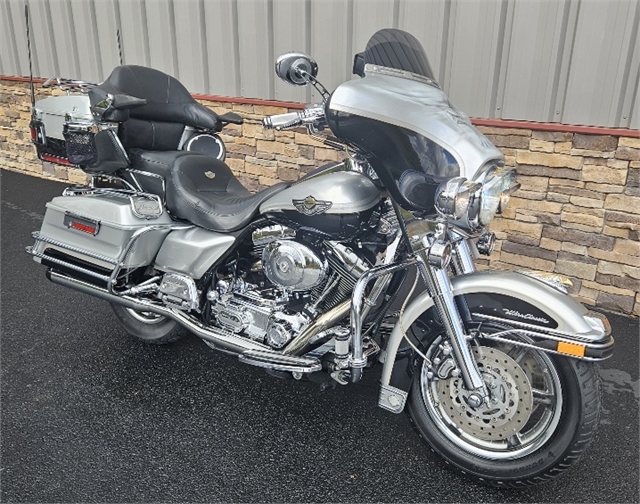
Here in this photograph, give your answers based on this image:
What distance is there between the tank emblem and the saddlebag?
882mm

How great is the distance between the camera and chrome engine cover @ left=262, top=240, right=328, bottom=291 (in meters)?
2.47

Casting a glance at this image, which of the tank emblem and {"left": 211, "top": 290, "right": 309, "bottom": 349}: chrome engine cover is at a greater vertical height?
the tank emblem

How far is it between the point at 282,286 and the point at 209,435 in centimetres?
78

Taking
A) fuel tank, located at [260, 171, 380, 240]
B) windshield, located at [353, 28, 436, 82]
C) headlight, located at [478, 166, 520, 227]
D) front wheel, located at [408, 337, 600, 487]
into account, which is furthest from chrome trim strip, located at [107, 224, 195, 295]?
headlight, located at [478, 166, 520, 227]

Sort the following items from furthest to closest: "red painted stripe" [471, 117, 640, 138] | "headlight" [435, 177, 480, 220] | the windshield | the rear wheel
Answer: "red painted stripe" [471, 117, 640, 138]
the rear wheel
the windshield
"headlight" [435, 177, 480, 220]

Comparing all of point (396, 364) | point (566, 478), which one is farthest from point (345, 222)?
point (566, 478)

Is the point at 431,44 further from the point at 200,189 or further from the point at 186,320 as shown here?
the point at 186,320

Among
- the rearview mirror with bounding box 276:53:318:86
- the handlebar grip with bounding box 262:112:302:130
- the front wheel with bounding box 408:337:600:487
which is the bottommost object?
the front wheel with bounding box 408:337:600:487

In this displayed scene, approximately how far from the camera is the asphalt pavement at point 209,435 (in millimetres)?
2305

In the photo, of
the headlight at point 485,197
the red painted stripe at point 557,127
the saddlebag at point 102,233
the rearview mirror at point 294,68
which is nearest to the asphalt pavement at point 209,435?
the saddlebag at point 102,233

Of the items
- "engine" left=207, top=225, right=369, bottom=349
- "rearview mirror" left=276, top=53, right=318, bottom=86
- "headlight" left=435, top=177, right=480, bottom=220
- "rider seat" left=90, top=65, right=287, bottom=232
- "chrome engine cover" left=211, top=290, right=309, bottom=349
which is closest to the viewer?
"headlight" left=435, top=177, right=480, bottom=220

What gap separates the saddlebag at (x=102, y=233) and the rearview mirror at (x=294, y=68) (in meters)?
1.14

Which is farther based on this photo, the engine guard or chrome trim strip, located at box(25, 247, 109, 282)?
chrome trim strip, located at box(25, 247, 109, 282)

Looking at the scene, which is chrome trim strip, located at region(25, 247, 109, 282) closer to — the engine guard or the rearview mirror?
the rearview mirror
